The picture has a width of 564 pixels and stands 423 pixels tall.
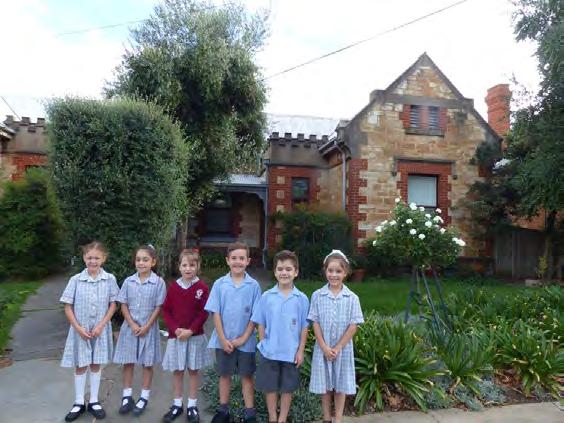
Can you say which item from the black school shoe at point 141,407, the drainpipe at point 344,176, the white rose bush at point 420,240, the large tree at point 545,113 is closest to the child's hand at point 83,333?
the black school shoe at point 141,407

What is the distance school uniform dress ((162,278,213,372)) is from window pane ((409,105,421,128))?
1125 centimetres

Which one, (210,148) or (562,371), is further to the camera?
(210,148)

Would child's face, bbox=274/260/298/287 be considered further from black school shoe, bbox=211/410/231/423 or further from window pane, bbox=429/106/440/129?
window pane, bbox=429/106/440/129

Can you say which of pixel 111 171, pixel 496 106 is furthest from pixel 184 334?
pixel 496 106

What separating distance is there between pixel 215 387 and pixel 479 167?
12.1m

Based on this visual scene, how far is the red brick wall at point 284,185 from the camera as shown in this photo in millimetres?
16141

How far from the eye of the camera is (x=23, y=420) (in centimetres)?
418

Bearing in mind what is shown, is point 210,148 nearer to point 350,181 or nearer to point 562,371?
point 350,181

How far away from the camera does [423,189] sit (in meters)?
14.3

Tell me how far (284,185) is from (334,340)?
1234 centimetres

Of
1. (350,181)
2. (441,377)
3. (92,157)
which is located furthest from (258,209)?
(441,377)

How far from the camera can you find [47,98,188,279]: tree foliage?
638 centimetres

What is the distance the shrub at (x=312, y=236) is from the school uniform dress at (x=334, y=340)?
8518mm

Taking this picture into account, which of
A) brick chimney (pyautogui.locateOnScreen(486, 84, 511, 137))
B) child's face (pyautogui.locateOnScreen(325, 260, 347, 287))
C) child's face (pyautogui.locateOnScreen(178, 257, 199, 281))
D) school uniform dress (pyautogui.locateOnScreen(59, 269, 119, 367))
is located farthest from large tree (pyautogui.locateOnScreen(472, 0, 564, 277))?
school uniform dress (pyautogui.locateOnScreen(59, 269, 119, 367))
